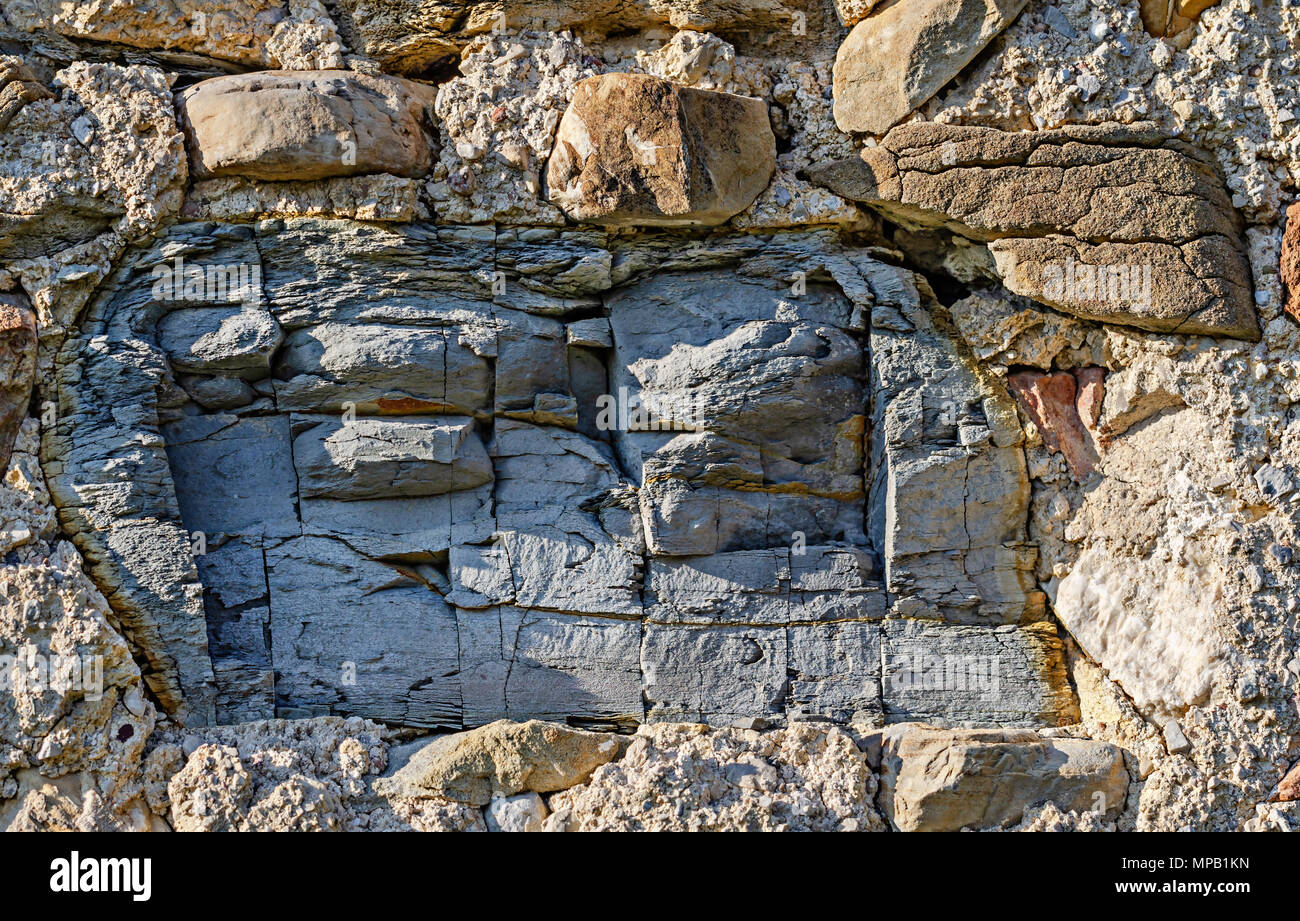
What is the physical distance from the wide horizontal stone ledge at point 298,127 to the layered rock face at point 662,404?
0.09 feet

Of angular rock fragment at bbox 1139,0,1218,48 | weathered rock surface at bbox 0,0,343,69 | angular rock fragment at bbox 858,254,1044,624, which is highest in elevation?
weathered rock surface at bbox 0,0,343,69

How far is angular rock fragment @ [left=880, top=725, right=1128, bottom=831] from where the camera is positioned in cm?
607

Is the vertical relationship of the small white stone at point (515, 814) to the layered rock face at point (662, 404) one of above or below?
below

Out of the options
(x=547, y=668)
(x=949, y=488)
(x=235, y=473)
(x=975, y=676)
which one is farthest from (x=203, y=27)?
(x=975, y=676)

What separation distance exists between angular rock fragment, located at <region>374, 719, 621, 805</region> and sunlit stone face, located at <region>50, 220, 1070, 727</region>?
15.0 inches

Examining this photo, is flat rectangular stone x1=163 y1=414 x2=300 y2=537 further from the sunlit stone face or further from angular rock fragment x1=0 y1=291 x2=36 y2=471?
angular rock fragment x1=0 y1=291 x2=36 y2=471

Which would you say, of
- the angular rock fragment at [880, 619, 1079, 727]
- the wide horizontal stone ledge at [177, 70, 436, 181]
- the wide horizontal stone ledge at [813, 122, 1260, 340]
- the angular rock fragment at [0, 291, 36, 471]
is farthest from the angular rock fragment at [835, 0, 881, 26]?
the angular rock fragment at [0, 291, 36, 471]

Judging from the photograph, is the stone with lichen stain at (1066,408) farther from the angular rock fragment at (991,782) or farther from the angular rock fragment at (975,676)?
the angular rock fragment at (991,782)

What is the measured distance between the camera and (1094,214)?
6.35 m

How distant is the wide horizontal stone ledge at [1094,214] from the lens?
626 cm

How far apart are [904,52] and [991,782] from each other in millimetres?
3635

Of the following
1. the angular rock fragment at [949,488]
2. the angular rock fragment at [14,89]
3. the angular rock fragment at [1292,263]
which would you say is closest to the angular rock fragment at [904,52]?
the angular rock fragment at [949,488]

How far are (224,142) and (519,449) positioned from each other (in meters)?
2.12

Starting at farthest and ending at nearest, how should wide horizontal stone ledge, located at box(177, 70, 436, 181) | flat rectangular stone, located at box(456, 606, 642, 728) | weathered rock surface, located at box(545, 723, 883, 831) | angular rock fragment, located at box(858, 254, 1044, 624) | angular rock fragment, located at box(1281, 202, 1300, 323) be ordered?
angular rock fragment, located at box(858, 254, 1044, 624) → flat rectangular stone, located at box(456, 606, 642, 728) → wide horizontal stone ledge, located at box(177, 70, 436, 181) → angular rock fragment, located at box(1281, 202, 1300, 323) → weathered rock surface, located at box(545, 723, 883, 831)
